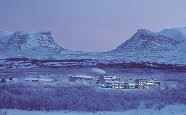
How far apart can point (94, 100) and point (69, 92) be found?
5.04m

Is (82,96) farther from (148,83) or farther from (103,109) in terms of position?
(148,83)

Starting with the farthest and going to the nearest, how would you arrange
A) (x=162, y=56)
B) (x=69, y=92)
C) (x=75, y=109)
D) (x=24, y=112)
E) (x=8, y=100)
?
(x=162, y=56) < (x=69, y=92) < (x=8, y=100) < (x=75, y=109) < (x=24, y=112)

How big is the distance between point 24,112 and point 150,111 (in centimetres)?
716

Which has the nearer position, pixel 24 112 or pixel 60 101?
pixel 24 112

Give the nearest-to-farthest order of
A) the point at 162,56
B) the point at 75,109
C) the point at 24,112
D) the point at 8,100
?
the point at 24,112 → the point at 75,109 → the point at 8,100 → the point at 162,56

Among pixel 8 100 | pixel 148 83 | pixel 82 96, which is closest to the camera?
pixel 8 100

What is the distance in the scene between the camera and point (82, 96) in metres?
37.4

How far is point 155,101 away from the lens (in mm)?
34906

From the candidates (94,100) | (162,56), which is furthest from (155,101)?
(162,56)

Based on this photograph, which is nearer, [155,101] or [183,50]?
[155,101]

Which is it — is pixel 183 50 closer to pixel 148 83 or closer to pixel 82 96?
pixel 148 83

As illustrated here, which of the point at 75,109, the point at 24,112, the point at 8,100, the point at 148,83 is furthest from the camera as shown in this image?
the point at 148,83

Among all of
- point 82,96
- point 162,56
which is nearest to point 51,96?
point 82,96

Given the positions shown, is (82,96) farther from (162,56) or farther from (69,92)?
(162,56)
